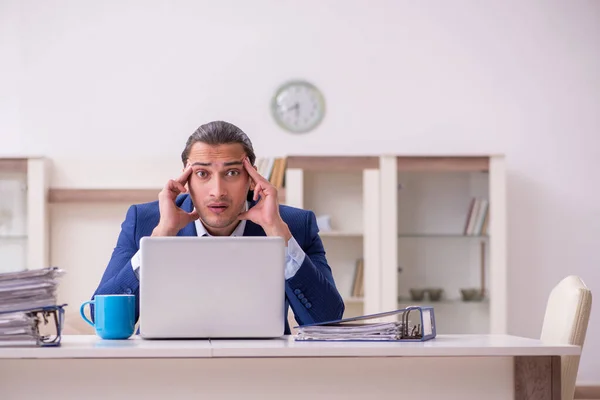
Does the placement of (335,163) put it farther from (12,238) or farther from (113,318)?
(113,318)

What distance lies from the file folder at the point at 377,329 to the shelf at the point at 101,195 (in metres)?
3.39

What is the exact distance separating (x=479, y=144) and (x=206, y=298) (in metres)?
3.95

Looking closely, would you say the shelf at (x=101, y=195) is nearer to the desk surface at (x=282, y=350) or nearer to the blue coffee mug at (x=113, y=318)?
the blue coffee mug at (x=113, y=318)

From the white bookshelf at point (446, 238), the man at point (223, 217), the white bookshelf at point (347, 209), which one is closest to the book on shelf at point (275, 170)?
the white bookshelf at point (347, 209)

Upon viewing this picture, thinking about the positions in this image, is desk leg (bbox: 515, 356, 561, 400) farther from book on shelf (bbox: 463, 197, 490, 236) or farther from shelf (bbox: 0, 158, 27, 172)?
shelf (bbox: 0, 158, 27, 172)

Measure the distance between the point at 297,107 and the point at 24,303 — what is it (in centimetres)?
376

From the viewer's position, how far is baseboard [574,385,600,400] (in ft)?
18.0

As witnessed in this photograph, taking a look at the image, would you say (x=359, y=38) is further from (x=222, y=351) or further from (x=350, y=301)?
(x=222, y=351)

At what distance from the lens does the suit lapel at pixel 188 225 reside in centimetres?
267

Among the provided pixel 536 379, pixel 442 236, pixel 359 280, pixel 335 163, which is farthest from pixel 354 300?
pixel 536 379

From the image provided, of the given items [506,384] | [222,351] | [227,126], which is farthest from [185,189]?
[506,384]

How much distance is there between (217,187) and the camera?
254cm

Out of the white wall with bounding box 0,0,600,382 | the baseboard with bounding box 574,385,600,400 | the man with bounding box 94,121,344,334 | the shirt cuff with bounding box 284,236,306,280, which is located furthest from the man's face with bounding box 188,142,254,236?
the baseboard with bounding box 574,385,600,400

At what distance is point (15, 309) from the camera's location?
6.21 feet
